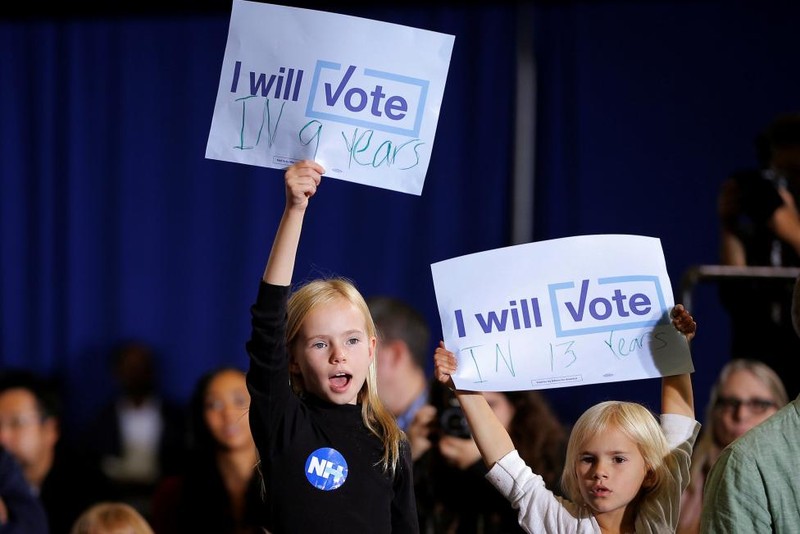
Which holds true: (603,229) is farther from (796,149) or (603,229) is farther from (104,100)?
(104,100)

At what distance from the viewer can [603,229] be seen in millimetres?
4887

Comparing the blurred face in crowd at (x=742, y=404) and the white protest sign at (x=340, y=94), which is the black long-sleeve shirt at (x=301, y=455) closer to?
the white protest sign at (x=340, y=94)

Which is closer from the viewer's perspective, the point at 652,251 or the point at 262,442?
the point at 262,442

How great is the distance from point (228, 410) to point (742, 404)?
1.43 meters

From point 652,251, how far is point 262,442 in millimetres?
749

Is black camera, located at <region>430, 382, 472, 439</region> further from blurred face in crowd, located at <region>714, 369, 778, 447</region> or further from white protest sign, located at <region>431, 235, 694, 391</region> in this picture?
blurred face in crowd, located at <region>714, 369, 778, 447</region>

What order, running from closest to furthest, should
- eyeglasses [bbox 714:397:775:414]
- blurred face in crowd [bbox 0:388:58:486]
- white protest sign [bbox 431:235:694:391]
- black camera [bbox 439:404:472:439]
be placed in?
white protest sign [bbox 431:235:694:391], black camera [bbox 439:404:472:439], eyeglasses [bbox 714:397:775:414], blurred face in crowd [bbox 0:388:58:486]

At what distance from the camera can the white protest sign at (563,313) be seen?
79.4 inches

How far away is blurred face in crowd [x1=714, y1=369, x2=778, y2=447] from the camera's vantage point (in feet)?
10.0

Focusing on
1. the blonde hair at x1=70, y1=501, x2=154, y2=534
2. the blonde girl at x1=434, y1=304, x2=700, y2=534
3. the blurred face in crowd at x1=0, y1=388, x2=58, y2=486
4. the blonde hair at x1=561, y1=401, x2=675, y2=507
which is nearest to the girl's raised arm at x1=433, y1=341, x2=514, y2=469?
the blonde girl at x1=434, y1=304, x2=700, y2=534

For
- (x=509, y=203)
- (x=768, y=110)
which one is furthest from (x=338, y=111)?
(x=768, y=110)

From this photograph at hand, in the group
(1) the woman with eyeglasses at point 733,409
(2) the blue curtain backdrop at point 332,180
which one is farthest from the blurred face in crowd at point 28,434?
(1) the woman with eyeglasses at point 733,409

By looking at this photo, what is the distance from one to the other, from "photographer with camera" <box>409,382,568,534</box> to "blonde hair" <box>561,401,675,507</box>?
68 cm

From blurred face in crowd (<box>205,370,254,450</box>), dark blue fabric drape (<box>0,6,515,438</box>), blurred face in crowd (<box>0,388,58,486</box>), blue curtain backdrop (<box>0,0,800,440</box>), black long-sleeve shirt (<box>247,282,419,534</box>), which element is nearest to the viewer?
black long-sleeve shirt (<box>247,282,419,534</box>)
